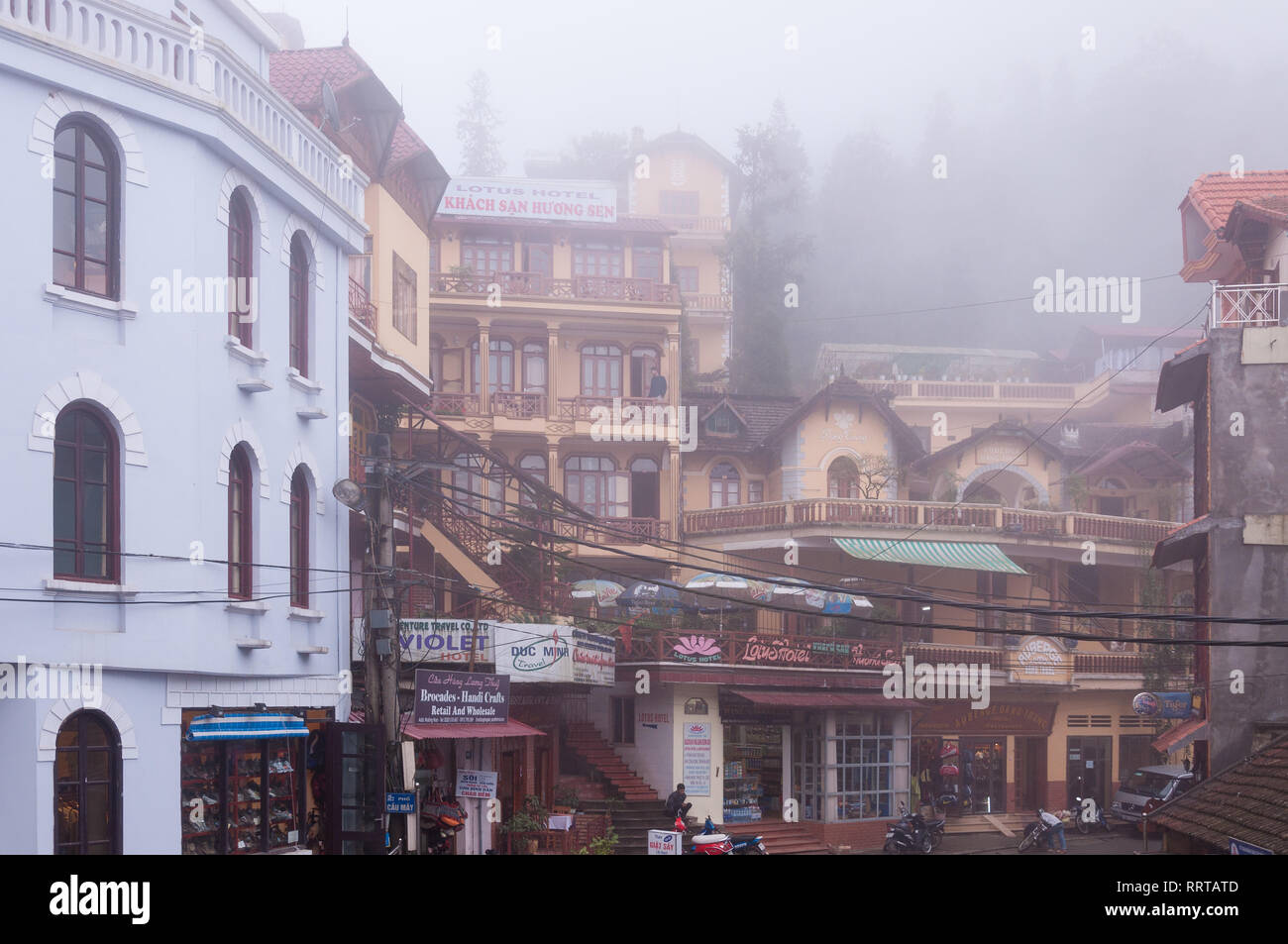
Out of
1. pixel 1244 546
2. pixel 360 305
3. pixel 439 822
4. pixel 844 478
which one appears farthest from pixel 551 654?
pixel 844 478

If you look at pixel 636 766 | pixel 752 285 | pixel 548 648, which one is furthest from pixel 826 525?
pixel 752 285

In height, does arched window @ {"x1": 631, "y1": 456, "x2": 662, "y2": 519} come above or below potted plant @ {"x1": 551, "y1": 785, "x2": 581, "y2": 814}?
above

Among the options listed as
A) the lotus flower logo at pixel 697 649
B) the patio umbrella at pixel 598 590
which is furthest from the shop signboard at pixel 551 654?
the lotus flower logo at pixel 697 649

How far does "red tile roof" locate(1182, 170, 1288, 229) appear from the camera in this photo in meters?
30.0

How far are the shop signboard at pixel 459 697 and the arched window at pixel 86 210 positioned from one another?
22.3 feet

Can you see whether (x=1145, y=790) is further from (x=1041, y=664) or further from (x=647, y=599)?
(x=647, y=599)

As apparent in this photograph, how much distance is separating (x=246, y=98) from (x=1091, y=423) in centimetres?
4340

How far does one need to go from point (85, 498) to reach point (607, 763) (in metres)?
21.1

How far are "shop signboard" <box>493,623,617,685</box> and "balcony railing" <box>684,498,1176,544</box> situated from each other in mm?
10926

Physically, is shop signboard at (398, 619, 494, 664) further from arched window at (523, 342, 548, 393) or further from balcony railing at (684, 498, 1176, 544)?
arched window at (523, 342, 548, 393)

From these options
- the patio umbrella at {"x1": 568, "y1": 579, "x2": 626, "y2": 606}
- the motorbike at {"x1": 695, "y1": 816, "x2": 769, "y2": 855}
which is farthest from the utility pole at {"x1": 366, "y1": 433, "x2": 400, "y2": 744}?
the patio umbrella at {"x1": 568, "y1": 579, "x2": 626, "y2": 606}

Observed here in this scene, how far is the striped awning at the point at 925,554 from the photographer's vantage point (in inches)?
1652

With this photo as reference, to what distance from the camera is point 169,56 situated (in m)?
17.9

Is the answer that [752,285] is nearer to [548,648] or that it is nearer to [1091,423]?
[1091,423]
